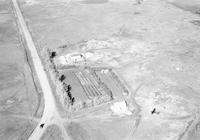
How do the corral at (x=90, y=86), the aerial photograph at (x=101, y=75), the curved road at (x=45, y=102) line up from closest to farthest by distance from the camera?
the curved road at (x=45, y=102) < the aerial photograph at (x=101, y=75) < the corral at (x=90, y=86)

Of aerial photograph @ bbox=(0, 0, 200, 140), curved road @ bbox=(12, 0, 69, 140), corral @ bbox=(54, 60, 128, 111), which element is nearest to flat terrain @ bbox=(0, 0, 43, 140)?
aerial photograph @ bbox=(0, 0, 200, 140)

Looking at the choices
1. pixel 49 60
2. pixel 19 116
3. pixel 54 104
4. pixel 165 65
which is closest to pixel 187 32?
pixel 165 65

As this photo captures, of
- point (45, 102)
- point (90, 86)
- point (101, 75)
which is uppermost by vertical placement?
point (45, 102)

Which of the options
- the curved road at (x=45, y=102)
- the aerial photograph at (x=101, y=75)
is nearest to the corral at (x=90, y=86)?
the aerial photograph at (x=101, y=75)

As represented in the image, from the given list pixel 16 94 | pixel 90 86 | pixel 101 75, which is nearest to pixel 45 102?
pixel 16 94

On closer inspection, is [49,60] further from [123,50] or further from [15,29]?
[15,29]

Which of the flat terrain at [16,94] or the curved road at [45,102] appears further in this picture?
the flat terrain at [16,94]

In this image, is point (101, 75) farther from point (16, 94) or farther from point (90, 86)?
point (16, 94)

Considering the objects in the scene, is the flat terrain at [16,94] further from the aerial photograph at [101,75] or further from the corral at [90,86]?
the corral at [90,86]
